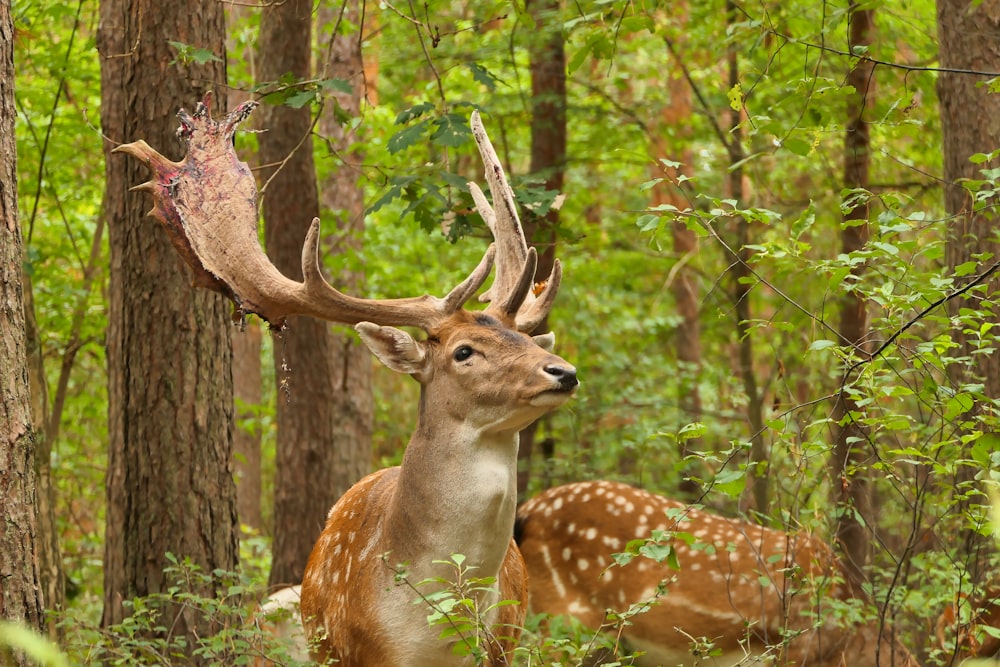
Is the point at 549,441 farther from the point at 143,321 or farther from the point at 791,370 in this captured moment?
the point at 143,321

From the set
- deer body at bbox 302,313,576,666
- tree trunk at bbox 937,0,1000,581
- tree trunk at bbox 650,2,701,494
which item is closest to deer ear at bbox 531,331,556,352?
deer body at bbox 302,313,576,666

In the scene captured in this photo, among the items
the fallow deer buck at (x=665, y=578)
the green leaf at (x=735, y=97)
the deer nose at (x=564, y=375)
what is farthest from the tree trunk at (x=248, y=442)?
the deer nose at (x=564, y=375)

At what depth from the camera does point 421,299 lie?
5125 mm

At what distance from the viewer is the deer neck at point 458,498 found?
4676mm

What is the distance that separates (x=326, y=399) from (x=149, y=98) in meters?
2.97

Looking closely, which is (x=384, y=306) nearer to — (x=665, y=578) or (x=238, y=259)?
(x=238, y=259)

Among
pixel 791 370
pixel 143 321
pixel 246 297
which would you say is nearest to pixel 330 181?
pixel 143 321

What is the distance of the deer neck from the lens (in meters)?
4.68

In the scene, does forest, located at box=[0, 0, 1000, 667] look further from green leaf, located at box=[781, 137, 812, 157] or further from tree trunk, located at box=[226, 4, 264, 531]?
tree trunk, located at box=[226, 4, 264, 531]

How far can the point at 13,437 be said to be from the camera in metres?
3.79

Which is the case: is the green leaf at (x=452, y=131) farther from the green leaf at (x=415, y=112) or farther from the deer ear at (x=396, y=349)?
the deer ear at (x=396, y=349)

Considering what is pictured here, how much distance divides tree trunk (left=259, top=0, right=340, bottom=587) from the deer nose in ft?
12.2

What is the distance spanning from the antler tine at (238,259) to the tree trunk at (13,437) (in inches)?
42.0

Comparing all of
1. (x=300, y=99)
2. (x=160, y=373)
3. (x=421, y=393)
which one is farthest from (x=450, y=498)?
(x=300, y=99)
